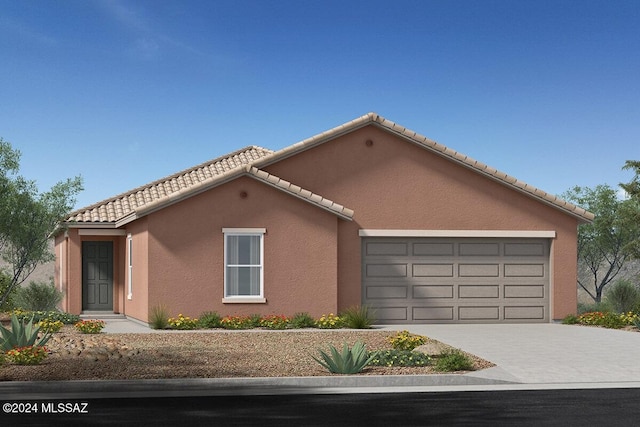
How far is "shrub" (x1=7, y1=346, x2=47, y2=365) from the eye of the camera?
15.4 m

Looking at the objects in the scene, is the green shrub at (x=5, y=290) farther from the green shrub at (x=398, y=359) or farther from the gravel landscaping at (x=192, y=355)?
the green shrub at (x=398, y=359)

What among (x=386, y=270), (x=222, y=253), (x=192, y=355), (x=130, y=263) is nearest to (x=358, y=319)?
(x=386, y=270)

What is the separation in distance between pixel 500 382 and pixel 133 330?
11.6 meters

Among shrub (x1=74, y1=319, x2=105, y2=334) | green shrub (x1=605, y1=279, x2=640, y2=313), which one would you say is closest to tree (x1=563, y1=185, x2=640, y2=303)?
green shrub (x1=605, y1=279, x2=640, y2=313)

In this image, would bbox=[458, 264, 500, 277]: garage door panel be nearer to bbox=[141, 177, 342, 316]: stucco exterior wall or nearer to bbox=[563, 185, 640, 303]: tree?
bbox=[141, 177, 342, 316]: stucco exterior wall

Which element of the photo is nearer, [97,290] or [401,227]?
[401,227]

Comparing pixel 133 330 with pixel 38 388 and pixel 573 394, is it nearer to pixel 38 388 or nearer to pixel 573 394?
pixel 38 388

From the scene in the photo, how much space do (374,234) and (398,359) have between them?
35.0 ft

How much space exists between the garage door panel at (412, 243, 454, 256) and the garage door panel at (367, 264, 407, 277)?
0.63 meters

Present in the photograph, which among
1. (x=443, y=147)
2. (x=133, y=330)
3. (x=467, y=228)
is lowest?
(x=133, y=330)

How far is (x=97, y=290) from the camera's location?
29.5 metres

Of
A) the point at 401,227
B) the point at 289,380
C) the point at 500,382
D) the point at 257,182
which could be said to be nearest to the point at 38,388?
the point at 289,380

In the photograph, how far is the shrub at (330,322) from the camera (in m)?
24.1

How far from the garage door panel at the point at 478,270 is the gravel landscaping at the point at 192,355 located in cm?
578
